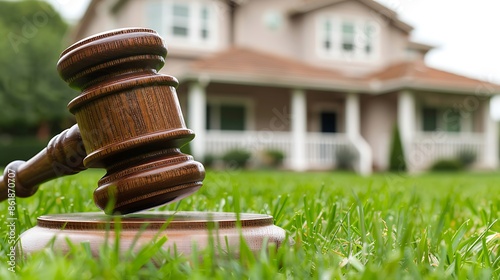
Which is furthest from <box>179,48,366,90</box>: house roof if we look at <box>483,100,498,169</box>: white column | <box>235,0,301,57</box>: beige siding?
<box>483,100,498,169</box>: white column

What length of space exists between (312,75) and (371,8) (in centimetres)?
445

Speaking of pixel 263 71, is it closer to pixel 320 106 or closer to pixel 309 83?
pixel 309 83

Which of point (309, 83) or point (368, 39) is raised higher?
point (368, 39)

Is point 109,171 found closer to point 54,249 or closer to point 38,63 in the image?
point 54,249

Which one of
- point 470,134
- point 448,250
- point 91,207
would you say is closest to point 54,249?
point 448,250

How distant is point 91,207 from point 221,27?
16.2 m

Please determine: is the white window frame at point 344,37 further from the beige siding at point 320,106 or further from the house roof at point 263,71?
the house roof at point 263,71

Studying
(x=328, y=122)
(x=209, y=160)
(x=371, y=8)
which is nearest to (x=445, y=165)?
(x=328, y=122)

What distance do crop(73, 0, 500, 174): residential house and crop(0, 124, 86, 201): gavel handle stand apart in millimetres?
14004

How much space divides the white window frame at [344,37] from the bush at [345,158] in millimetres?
3599

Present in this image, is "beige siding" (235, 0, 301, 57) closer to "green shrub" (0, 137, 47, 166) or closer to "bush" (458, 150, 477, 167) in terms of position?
"bush" (458, 150, 477, 167)

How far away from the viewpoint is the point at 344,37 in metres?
20.4

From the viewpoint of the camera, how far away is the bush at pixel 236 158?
16250 millimetres

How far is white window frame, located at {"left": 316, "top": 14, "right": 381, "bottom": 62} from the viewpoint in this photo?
19922mm
